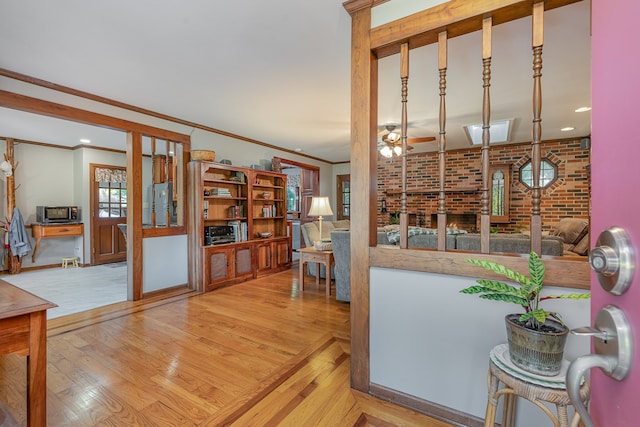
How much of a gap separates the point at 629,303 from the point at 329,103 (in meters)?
3.52

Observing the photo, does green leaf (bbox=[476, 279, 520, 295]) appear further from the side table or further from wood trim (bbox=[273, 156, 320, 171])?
wood trim (bbox=[273, 156, 320, 171])

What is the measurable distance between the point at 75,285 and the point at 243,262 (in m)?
2.44

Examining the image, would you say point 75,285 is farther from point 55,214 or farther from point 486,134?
point 486,134

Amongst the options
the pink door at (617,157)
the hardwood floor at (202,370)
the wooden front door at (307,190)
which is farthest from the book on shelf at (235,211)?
the pink door at (617,157)

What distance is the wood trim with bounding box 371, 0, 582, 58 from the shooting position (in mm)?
1469

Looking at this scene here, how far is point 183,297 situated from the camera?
3.85 m

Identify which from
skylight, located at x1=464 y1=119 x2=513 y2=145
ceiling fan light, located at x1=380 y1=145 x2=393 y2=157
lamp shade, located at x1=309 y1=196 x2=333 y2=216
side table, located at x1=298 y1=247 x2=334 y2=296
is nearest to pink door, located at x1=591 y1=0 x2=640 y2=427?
side table, located at x1=298 y1=247 x2=334 y2=296

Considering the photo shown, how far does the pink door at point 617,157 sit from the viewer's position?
0.39 meters

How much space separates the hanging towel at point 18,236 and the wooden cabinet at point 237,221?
3310mm

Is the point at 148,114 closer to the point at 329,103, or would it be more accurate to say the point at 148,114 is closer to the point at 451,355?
the point at 329,103

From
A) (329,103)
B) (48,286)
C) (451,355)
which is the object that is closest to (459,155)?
(329,103)

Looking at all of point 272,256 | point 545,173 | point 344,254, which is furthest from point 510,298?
point 545,173

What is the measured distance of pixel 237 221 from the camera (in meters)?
4.84

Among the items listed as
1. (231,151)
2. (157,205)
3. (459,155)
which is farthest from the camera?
(459,155)
